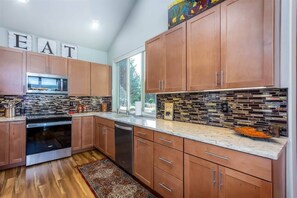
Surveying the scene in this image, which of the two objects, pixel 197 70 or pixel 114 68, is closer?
pixel 197 70

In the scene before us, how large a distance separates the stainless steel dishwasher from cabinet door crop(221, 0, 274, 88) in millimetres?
1546

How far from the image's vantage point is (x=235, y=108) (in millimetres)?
1683

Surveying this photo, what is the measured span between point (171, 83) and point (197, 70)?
17.3 inches

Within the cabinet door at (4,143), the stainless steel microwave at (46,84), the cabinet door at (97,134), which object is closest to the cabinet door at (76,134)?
the cabinet door at (97,134)

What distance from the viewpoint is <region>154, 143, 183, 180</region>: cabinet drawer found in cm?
154

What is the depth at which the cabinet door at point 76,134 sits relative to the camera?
3.23m

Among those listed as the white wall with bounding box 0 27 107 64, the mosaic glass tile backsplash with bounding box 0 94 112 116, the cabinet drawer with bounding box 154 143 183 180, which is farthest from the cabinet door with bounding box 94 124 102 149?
the white wall with bounding box 0 27 107 64

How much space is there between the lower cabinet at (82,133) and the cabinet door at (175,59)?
220 centimetres

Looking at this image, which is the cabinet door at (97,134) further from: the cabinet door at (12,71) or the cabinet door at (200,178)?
the cabinet door at (200,178)

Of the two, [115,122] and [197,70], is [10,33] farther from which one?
[197,70]

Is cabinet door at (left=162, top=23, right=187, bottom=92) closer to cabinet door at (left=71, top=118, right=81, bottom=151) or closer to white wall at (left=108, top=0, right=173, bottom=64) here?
white wall at (left=108, top=0, right=173, bottom=64)

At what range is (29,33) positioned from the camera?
127 inches

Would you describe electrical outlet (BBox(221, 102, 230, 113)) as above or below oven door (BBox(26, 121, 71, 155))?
above

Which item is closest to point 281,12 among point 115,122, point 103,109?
point 115,122
